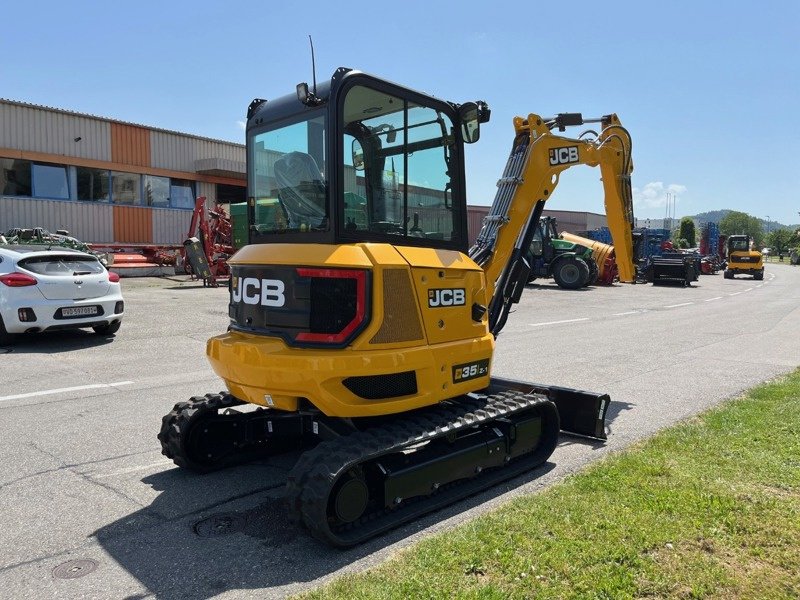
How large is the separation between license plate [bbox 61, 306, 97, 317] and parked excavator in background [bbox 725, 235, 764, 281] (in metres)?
40.2

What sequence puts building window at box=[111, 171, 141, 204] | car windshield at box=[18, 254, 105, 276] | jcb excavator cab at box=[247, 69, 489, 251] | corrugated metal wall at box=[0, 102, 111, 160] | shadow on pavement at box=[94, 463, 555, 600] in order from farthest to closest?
building window at box=[111, 171, 141, 204] → corrugated metal wall at box=[0, 102, 111, 160] → car windshield at box=[18, 254, 105, 276] → jcb excavator cab at box=[247, 69, 489, 251] → shadow on pavement at box=[94, 463, 555, 600]

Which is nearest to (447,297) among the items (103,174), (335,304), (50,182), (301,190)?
(335,304)

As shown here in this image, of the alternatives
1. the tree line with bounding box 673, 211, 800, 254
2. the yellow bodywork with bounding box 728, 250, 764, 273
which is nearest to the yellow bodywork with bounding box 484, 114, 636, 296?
the yellow bodywork with bounding box 728, 250, 764, 273

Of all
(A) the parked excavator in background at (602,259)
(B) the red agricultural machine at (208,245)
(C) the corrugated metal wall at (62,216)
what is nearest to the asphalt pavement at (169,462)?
(B) the red agricultural machine at (208,245)

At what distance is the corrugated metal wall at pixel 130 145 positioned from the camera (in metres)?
24.0

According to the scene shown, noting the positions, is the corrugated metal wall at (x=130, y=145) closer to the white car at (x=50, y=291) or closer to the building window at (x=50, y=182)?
the building window at (x=50, y=182)

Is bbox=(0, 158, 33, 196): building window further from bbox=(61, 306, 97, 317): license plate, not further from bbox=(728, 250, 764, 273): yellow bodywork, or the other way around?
bbox=(728, 250, 764, 273): yellow bodywork

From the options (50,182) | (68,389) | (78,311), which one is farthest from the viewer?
(50,182)

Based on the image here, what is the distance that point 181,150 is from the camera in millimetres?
26141

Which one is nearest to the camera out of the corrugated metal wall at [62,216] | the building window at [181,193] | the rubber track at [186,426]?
the rubber track at [186,426]

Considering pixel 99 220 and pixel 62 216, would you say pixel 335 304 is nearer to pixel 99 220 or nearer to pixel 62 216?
pixel 62 216

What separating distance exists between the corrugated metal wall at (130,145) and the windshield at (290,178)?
2195cm

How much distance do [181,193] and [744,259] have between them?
111 ft

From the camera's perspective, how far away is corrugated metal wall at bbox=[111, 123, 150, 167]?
947 inches
